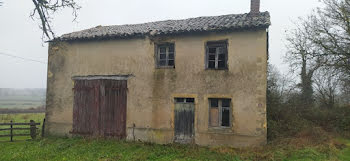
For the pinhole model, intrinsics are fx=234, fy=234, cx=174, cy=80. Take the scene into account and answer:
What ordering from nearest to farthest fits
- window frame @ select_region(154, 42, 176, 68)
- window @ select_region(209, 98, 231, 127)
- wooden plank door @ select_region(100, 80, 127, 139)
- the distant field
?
window @ select_region(209, 98, 231, 127), window frame @ select_region(154, 42, 176, 68), wooden plank door @ select_region(100, 80, 127, 139), the distant field

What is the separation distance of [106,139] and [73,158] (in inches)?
106

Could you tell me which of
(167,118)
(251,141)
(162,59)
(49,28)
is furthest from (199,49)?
(49,28)

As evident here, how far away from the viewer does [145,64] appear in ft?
35.3

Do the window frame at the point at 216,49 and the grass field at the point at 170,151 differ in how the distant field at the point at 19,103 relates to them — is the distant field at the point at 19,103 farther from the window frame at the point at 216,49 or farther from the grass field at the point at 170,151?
the window frame at the point at 216,49

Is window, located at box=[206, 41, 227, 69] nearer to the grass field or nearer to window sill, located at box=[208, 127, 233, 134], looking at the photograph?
window sill, located at box=[208, 127, 233, 134]

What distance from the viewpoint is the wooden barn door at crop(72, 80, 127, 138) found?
36.3 ft

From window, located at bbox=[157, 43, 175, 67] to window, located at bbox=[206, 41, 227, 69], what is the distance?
159cm

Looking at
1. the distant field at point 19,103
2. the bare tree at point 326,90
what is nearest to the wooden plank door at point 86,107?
the bare tree at point 326,90

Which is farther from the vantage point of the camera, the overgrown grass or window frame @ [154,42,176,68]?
window frame @ [154,42,176,68]

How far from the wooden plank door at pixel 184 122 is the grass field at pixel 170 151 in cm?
49

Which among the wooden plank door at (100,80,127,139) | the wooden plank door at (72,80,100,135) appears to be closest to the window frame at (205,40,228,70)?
the wooden plank door at (100,80,127,139)

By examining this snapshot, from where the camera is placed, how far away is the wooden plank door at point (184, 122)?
1003 centimetres

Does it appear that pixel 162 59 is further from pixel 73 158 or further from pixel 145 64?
pixel 73 158

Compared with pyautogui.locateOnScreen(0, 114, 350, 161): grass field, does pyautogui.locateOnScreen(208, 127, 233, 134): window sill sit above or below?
above
